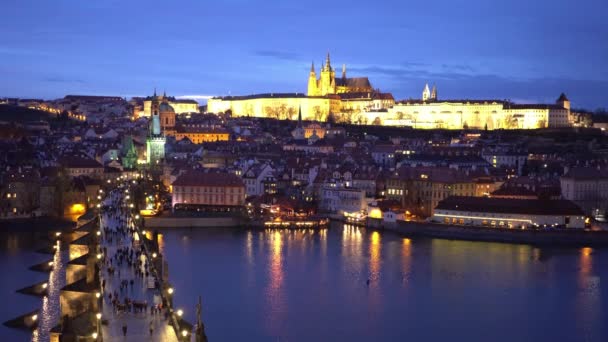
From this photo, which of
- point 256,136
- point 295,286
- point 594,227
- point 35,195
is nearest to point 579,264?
point 594,227

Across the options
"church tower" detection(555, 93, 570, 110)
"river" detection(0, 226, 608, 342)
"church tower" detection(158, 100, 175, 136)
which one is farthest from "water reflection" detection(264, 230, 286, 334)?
"church tower" detection(555, 93, 570, 110)

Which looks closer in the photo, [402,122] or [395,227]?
[395,227]

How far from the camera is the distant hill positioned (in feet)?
157

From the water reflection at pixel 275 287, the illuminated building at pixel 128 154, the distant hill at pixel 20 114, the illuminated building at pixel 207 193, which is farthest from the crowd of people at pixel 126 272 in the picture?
the distant hill at pixel 20 114

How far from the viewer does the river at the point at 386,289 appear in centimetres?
1100

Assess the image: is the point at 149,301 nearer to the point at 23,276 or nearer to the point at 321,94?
the point at 23,276

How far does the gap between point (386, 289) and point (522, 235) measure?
6.43 m

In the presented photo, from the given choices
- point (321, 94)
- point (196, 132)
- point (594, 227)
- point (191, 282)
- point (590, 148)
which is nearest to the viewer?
point (191, 282)

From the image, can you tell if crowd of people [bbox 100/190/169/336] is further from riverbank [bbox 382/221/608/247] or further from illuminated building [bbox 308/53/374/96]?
illuminated building [bbox 308/53/374/96]

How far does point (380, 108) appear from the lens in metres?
51.6

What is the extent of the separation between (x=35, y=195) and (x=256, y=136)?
19700mm

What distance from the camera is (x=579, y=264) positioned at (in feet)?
51.6

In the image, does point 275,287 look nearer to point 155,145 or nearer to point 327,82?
point 155,145

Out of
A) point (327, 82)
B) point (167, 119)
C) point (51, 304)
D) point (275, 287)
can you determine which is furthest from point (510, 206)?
point (327, 82)
